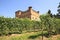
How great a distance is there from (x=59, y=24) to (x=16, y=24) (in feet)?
35.6

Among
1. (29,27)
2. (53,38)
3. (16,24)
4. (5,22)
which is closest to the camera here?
(53,38)

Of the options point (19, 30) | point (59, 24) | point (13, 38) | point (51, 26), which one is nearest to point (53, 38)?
point (51, 26)

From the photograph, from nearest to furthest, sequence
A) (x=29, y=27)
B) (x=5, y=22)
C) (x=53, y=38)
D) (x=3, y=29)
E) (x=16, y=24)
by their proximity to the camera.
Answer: (x=53, y=38)
(x=3, y=29)
(x=5, y=22)
(x=16, y=24)
(x=29, y=27)

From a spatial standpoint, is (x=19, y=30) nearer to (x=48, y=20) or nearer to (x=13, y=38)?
(x=13, y=38)

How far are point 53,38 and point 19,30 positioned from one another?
424 inches

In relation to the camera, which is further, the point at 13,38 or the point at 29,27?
the point at 29,27

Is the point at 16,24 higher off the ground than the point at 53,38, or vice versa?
the point at 16,24

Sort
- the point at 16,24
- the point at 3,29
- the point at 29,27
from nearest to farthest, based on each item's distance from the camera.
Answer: the point at 3,29 < the point at 16,24 < the point at 29,27

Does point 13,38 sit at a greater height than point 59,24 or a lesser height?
lesser

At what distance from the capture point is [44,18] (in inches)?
1292

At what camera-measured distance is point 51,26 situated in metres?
33.9

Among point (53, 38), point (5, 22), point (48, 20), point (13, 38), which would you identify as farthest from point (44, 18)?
A: point (5, 22)

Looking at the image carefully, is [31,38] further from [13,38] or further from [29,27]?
[29,27]

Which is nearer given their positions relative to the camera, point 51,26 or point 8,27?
point 51,26
